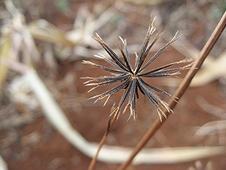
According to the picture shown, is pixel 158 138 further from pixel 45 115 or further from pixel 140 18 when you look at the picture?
pixel 140 18

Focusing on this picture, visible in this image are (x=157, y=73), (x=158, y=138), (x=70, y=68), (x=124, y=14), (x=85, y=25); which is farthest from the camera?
(x=124, y=14)

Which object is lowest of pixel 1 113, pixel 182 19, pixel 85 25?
pixel 1 113

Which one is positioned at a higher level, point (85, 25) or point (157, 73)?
point (157, 73)

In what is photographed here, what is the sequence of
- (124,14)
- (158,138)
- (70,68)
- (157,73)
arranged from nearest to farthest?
(157,73), (158,138), (70,68), (124,14)

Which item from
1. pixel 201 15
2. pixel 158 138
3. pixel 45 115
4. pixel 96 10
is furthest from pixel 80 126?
pixel 201 15

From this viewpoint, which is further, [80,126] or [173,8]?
[173,8]

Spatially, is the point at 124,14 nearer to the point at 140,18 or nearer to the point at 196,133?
the point at 140,18
